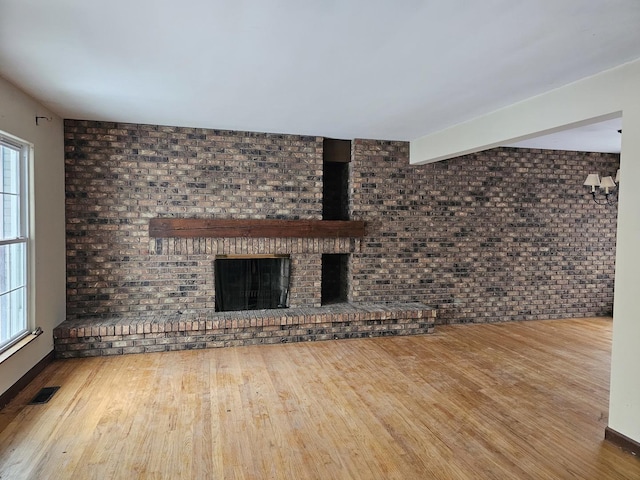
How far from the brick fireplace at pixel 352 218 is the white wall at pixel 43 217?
238mm

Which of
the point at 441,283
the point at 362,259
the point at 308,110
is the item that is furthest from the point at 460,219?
the point at 308,110

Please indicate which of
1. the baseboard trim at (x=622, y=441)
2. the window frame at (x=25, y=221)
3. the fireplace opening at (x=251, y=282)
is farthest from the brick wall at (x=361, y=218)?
the baseboard trim at (x=622, y=441)

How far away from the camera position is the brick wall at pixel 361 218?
16.1ft

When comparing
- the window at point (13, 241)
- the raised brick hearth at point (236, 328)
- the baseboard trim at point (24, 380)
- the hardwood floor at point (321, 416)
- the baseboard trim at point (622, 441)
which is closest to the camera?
the hardwood floor at point (321, 416)

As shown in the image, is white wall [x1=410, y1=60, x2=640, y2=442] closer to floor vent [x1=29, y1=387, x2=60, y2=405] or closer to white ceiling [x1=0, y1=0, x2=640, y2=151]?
white ceiling [x1=0, y1=0, x2=640, y2=151]

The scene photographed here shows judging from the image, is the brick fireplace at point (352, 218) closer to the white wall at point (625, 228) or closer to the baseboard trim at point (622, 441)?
the white wall at point (625, 228)

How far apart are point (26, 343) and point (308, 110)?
11.0 ft

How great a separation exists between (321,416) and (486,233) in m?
4.14

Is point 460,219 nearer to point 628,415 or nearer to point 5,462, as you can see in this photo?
point 628,415

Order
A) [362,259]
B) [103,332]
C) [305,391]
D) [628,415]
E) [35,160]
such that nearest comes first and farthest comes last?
[628,415]
[305,391]
[35,160]
[103,332]
[362,259]

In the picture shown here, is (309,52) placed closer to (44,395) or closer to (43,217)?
(43,217)

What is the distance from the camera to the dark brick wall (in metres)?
5.77

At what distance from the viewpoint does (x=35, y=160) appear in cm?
389

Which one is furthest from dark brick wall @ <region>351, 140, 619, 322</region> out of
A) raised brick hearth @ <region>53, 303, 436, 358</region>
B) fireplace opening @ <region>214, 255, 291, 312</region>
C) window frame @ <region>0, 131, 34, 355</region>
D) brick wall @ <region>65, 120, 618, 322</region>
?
window frame @ <region>0, 131, 34, 355</region>
